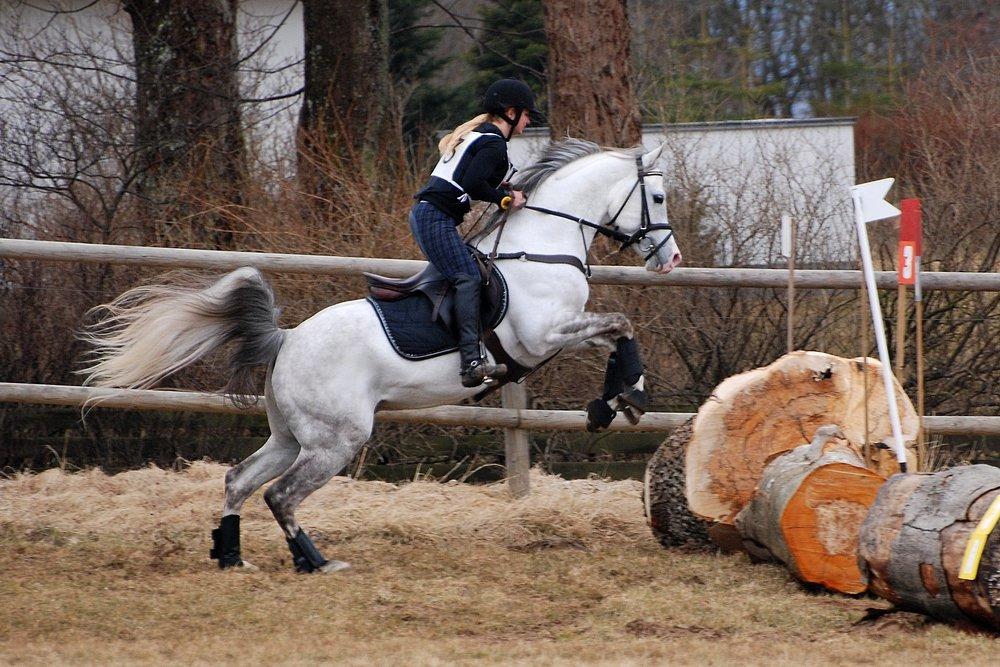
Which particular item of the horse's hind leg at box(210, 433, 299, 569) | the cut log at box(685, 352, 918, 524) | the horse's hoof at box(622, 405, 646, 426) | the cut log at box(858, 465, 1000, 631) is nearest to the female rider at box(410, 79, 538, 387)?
the horse's hoof at box(622, 405, 646, 426)

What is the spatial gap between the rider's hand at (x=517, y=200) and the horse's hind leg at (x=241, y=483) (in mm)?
1598

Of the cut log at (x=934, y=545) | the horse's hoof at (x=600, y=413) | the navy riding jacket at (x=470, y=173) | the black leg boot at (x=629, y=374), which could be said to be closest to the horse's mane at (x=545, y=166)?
the navy riding jacket at (x=470, y=173)

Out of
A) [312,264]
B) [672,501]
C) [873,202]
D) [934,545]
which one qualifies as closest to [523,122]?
[312,264]

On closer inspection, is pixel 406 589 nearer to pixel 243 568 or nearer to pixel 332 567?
pixel 332 567

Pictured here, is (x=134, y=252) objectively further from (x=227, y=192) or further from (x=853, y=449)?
(x=853, y=449)

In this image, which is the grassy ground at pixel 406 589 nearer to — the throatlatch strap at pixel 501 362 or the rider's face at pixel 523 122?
the throatlatch strap at pixel 501 362

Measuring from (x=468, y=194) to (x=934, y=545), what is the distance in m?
2.65

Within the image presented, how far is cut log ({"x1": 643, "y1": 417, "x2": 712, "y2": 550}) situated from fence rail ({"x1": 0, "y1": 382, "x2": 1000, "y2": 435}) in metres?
0.75

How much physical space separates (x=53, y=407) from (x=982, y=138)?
7476 mm

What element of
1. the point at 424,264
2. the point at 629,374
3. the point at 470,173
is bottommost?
the point at 629,374

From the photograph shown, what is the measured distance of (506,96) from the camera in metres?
5.84

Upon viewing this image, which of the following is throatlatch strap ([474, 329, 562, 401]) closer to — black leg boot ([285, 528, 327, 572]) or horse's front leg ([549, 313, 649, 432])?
horse's front leg ([549, 313, 649, 432])

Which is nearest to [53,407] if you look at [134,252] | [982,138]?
[134,252]

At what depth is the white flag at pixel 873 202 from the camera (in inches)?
227
